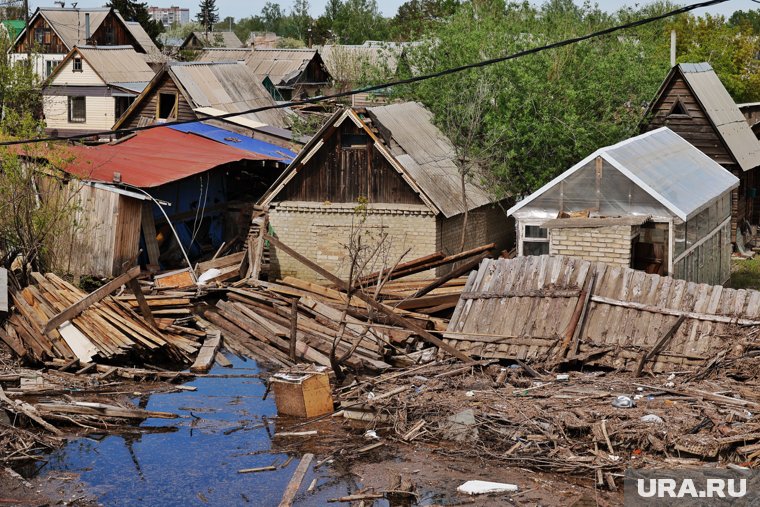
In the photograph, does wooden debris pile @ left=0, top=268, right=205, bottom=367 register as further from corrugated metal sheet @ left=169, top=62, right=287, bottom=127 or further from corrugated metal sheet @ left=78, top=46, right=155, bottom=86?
corrugated metal sheet @ left=78, top=46, right=155, bottom=86

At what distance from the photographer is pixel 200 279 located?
2414 cm

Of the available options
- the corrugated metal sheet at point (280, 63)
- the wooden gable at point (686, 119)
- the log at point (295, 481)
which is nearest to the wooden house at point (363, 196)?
the wooden gable at point (686, 119)

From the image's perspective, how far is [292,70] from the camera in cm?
5638

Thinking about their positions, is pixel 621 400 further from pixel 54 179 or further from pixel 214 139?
pixel 214 139

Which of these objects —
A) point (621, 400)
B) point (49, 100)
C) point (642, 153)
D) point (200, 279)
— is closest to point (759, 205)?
point (642, 153)

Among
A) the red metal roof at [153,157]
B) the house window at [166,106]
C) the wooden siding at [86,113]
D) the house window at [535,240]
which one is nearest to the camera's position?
the house window at [535,240]

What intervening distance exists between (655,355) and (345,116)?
11.8 metres

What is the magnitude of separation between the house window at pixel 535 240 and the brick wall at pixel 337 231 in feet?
12.3

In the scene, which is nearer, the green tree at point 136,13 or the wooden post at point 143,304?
the wooden post at point 143,304

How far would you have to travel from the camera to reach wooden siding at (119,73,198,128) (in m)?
39.1

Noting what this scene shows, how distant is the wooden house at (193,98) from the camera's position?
39.0 metres

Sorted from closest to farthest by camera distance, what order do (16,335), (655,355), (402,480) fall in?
(402,480) → (655,355) → (16,335)

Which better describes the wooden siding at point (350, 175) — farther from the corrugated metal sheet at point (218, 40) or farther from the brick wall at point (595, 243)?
the corrugated metal sheet at point (218, 40)

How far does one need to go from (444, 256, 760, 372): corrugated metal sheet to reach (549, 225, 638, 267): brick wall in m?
2.14
